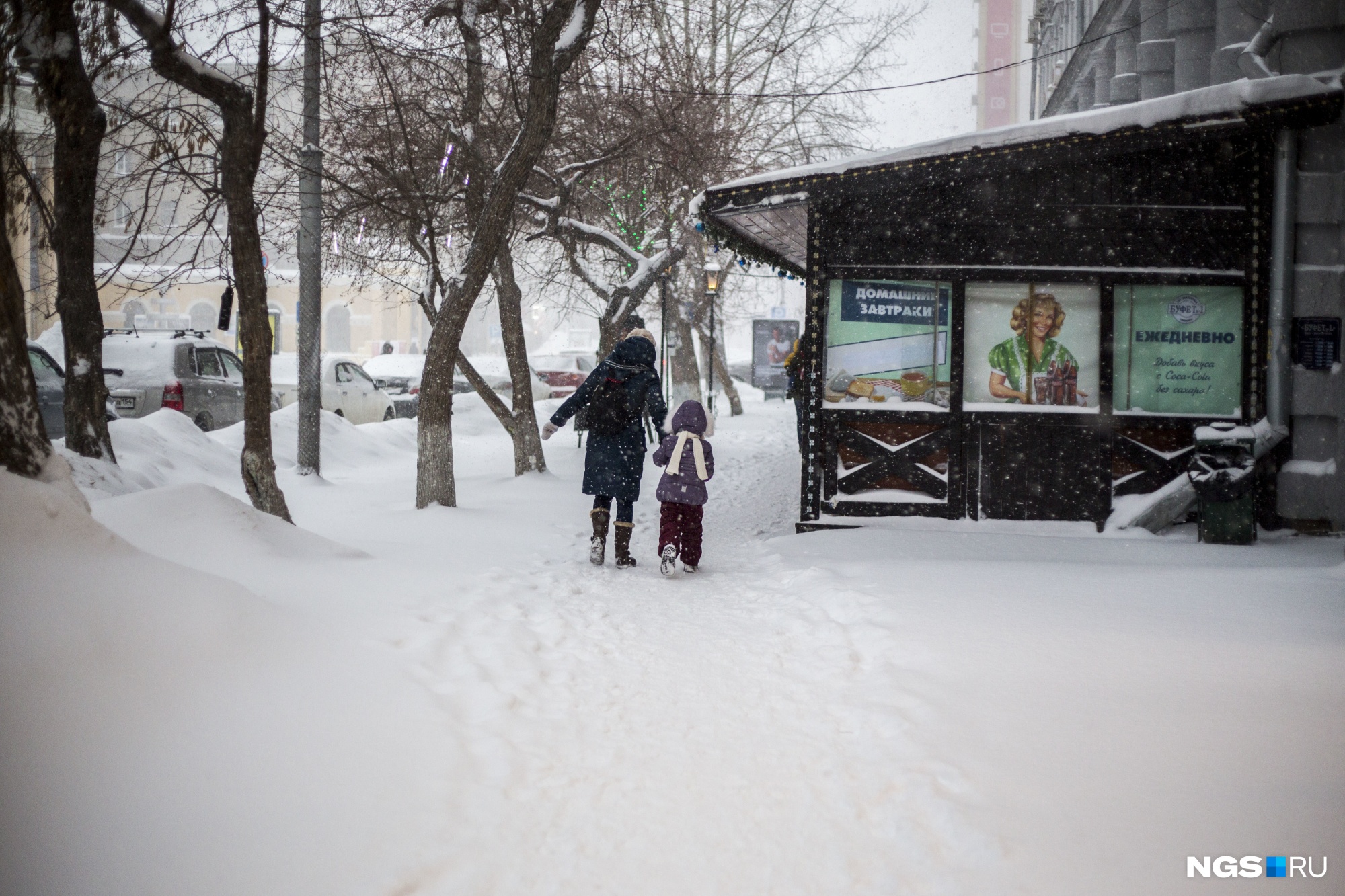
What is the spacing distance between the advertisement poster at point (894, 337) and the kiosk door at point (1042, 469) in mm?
620

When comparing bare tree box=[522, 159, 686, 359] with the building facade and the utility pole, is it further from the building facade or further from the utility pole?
the building facade

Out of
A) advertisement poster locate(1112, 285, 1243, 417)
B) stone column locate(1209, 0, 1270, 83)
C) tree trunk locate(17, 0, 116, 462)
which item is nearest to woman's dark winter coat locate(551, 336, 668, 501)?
tree trunk locate(17, 0, 116, 462)

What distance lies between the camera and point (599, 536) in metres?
7.88

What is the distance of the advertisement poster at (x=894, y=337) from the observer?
29.5ft

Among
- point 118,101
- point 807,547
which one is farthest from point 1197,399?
point 118,101

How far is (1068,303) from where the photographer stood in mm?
8891

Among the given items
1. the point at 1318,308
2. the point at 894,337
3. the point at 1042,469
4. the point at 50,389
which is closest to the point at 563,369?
the point at 50,389

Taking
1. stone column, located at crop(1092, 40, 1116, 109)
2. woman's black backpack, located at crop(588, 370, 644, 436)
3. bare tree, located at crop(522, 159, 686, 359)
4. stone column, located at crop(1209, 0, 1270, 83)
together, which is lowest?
woman's black backpack, located at crop(588, 370, 644, 436)

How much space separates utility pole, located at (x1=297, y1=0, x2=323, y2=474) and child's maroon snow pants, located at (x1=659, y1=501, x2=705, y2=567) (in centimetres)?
639

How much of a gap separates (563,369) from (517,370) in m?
18.8

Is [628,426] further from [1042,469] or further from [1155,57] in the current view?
[1155,57]

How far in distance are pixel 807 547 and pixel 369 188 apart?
644 centimetres

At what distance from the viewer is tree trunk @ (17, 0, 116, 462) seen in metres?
7.71

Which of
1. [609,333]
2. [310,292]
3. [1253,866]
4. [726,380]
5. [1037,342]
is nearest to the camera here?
[1253,866]
